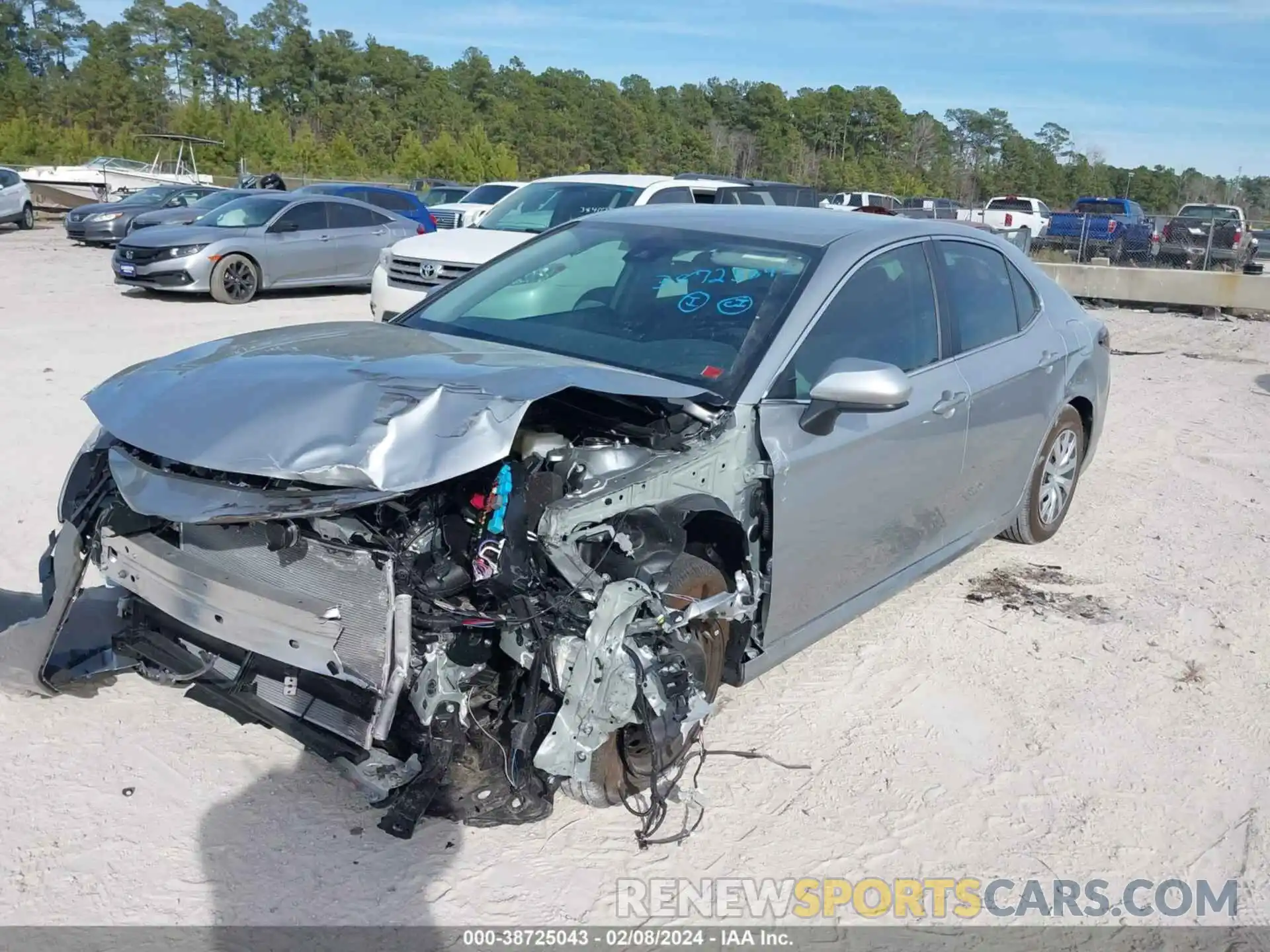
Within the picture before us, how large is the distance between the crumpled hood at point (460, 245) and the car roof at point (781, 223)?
18.0 ft

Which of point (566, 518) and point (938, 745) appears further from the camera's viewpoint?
point (938, 745)

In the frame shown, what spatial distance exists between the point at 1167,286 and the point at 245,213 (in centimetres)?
1475

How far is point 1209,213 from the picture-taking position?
26.1 m

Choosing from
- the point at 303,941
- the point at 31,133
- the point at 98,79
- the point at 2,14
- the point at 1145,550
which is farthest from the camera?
the point at 2,14

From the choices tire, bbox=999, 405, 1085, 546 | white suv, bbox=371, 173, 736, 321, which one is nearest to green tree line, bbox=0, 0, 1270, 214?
white suv, bbox=371, 173, 736, 321

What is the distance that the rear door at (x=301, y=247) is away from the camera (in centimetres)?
1496

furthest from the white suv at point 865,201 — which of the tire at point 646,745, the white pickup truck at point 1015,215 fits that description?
the tire at point 646,745

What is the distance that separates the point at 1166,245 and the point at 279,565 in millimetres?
25340

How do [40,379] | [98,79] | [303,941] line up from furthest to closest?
1. [98,79]
2. [40,379]
3. [303,941]

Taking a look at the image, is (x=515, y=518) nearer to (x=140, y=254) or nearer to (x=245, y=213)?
(x=140, y=254)

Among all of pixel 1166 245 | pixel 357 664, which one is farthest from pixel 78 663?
pixel 1166 245

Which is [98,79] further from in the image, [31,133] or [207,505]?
[207,505]

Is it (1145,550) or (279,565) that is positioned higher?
(279,565)

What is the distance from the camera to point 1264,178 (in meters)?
79.6
